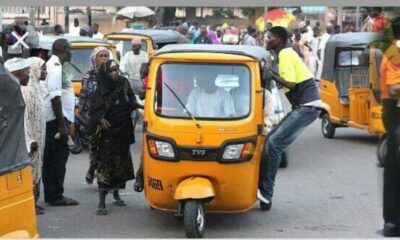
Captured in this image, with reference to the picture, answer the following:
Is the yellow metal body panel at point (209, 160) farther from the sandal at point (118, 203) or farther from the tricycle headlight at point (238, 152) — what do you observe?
the sandal at point (118, 203)

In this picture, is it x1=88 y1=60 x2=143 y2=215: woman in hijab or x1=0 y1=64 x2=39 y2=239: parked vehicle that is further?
x1=88 y1=60 x2=143 y2=215: woman in hijab

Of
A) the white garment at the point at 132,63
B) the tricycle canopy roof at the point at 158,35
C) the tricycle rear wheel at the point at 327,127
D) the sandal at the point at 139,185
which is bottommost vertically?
the tricycle rear wheel at the point at 327,127

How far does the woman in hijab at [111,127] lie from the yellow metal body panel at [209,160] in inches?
28.4

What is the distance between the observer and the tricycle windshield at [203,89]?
26.6 ft

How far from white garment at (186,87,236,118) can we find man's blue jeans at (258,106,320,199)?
995mm

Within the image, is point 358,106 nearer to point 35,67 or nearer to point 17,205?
point 35,67

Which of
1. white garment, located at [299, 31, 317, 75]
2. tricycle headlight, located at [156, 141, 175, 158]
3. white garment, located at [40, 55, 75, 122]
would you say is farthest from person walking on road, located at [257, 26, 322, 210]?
white garment, located at [299, 31, 317, 75]

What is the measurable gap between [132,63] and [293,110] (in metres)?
6.78

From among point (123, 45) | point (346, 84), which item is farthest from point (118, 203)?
point (123, 45)

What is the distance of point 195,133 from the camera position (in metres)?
7.90

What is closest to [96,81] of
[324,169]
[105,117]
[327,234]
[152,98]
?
[105,117]

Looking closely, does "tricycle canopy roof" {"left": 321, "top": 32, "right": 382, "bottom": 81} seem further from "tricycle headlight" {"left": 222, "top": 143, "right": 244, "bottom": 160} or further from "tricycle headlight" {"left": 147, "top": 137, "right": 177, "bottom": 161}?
"tricycle headlight" {"left": 147, "top": 137, "right": 177, "bottom": 161}

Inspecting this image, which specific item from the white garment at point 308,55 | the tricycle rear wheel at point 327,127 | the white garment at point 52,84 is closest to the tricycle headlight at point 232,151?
the white garment at point 52,84

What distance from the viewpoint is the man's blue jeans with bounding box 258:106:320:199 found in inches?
354
